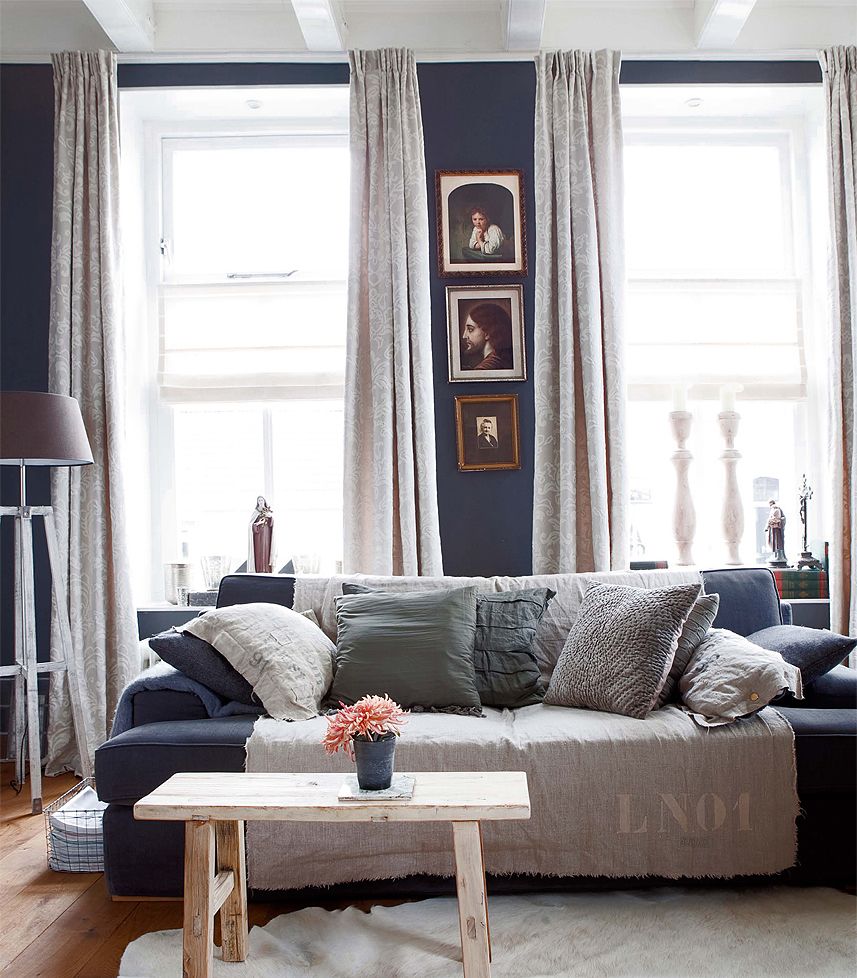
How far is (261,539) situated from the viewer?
375 centimetres

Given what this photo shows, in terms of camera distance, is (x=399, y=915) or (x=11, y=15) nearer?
(x=399, y=915)

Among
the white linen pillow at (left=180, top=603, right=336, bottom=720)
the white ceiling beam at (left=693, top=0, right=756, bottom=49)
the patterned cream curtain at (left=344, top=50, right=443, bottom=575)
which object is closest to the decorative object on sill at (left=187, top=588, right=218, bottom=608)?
the patterned cream curtain at (left=344, top=50, right=443, bottom=575)

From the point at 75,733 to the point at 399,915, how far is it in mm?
2035

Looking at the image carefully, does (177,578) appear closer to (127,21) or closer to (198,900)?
(198,900)

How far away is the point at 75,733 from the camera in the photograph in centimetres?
365

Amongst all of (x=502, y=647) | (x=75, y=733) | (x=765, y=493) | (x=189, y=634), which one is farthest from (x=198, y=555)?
(x=765, y=493)

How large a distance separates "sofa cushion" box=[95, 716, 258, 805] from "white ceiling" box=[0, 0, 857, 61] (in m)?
3.00

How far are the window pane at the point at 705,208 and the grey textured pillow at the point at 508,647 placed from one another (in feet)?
6.51

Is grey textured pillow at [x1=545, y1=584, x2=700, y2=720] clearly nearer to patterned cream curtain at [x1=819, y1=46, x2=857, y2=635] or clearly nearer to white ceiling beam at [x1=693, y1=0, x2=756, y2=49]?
patterned cream curtain at [x1=819, y1=46, x2=857, y2=635]

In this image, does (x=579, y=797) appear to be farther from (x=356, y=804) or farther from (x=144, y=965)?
(x=144, y=965)

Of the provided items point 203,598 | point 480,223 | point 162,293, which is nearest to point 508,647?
point 203,598

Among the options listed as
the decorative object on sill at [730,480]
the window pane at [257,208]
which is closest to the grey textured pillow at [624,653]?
the decorative object on sill at [730,480]

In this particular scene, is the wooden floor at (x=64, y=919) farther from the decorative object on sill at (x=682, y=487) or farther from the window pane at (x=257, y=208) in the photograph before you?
the window pane at (x=257, y=208)

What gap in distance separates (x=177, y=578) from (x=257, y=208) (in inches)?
70.1
